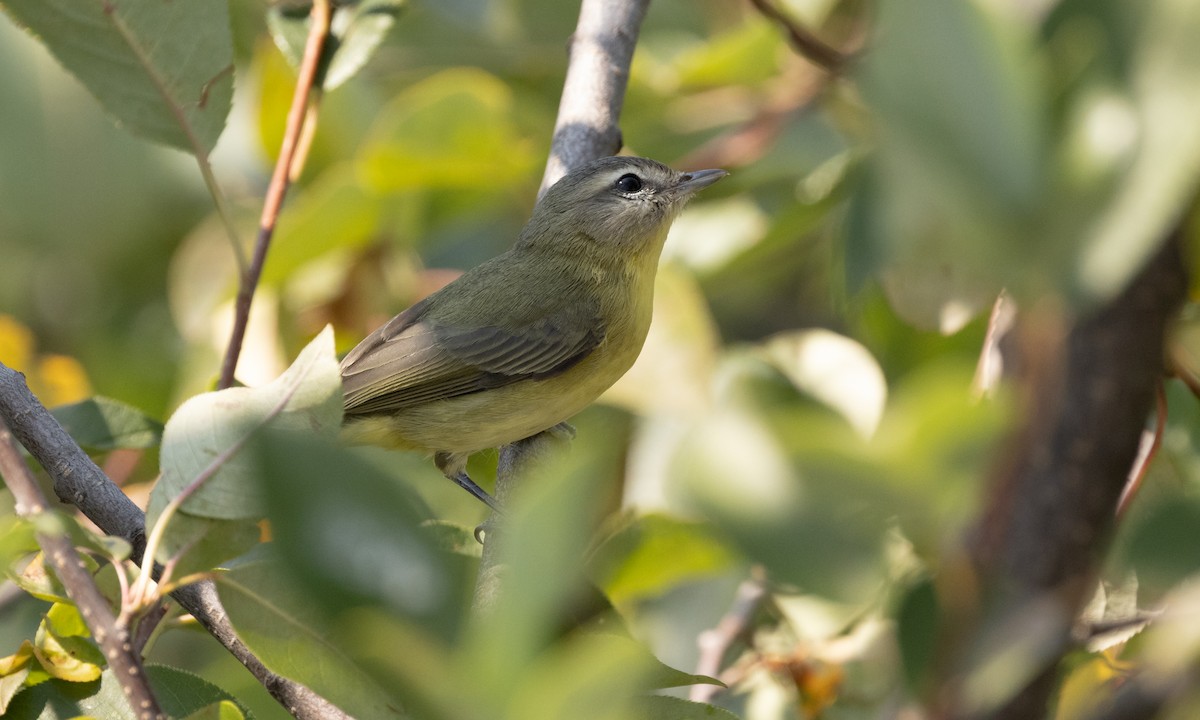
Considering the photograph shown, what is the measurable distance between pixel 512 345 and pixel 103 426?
140cm

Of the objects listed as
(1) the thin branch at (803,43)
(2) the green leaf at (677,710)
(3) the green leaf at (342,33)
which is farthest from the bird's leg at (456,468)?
(2) the green leaf at (677,710)

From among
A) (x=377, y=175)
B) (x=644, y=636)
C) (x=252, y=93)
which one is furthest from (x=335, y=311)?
(x=644, y=636)

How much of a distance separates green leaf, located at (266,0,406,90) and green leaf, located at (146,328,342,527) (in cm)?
128

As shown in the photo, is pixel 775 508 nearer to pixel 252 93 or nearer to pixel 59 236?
pixel 252 93

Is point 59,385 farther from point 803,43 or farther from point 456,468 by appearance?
point 803,43

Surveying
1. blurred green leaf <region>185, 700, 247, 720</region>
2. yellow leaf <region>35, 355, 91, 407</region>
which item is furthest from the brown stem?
yellow leaf <region>35, 355, 91, 407</region>

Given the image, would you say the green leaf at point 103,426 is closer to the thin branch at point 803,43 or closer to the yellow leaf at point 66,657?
the yellow leaf at point 66,657

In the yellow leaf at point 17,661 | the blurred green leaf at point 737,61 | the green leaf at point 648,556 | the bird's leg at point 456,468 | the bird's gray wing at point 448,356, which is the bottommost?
the yellow leaf at point 17,661

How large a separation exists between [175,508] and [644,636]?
71.4 inches

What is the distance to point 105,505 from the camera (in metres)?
1.85

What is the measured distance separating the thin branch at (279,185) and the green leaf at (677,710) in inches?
44.4

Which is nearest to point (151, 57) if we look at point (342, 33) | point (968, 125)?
point (342, 33)

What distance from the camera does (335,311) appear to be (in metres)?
3.88

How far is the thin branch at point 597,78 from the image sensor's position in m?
2.92
